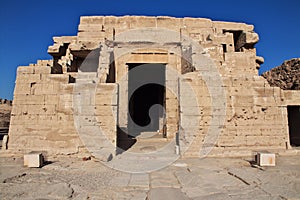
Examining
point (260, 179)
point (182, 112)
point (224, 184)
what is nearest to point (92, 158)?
point (182, 112)

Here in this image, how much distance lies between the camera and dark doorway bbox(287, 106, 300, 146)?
10.2 meters

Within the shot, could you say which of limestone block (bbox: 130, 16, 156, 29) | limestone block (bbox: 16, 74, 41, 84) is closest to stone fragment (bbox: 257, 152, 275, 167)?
limestone block (bbox: 16, 74, 41, 84)

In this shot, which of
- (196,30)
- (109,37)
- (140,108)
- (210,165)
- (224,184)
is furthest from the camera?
(140,108)

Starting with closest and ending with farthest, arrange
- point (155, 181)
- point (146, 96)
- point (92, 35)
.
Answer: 1. point (155, 181)
2. point (92, 35)
3. point (146, 96)

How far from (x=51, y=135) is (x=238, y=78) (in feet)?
20.3

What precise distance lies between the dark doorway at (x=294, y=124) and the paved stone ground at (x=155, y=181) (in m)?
4.72

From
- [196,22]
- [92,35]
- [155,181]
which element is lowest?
[155,181]

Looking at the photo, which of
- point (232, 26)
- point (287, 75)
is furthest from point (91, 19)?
point (287, 75)

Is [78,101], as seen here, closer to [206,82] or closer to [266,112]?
[206,82]

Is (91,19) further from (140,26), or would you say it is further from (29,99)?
(29,99)

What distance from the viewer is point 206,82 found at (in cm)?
740

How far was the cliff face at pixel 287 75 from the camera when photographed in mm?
14057

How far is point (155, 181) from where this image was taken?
4652mm

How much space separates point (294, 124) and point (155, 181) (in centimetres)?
858
